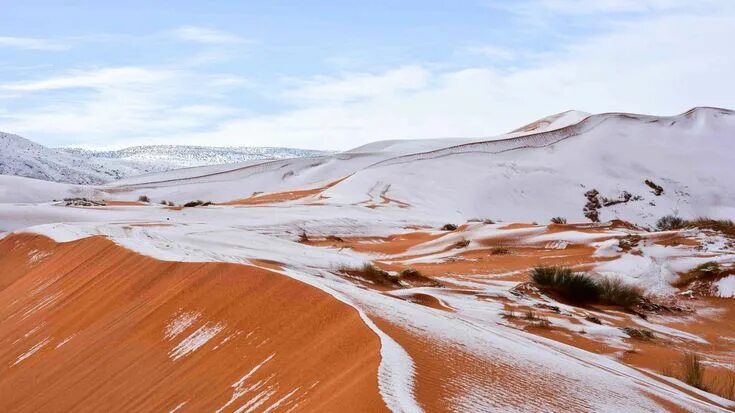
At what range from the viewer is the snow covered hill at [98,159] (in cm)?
10331

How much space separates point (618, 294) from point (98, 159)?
513 ft

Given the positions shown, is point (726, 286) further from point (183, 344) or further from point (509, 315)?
point (183, 344)

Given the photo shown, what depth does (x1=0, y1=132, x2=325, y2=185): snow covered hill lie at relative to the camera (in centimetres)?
10331

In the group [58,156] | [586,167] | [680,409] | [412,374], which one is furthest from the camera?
[58,156]

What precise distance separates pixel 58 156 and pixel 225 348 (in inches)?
5428

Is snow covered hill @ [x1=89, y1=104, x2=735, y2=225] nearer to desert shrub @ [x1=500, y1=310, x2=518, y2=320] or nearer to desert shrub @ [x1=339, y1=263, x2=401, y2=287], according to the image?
desert shrub @ [x1=339, y1=263, x2=401, y2=287]

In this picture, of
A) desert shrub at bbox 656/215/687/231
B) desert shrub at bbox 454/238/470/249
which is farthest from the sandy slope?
desert shrub at bbox 656/215/687/231

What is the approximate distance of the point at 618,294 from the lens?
34.8 ft

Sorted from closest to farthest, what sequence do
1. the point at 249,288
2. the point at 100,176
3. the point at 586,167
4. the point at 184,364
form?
1. the point at 184,364
2. the point at 249,288
3. the point at 586,167
4. the point at 100,176

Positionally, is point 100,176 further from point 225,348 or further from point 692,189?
point 225,348

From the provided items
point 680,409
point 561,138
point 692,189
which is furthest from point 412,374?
point 561,138

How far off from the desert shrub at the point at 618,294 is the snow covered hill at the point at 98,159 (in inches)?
3741

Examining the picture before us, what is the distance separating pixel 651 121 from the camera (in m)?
48.4

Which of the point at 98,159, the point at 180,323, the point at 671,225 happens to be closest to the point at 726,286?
the point at 180,323
